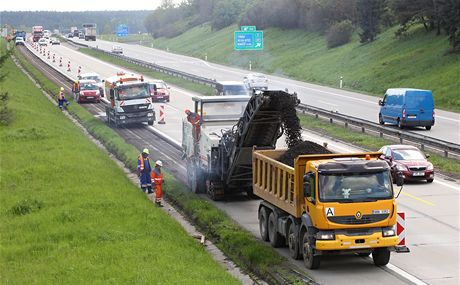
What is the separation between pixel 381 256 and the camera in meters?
18.6

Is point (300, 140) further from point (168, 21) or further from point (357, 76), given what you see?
point (168, 21)

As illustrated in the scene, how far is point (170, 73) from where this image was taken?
86000mm

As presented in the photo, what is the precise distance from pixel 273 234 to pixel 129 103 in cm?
2915

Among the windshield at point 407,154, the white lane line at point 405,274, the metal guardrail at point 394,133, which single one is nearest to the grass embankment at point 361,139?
the metal guardrail at point 394,133

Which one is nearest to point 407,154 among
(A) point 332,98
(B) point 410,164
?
(B) point 410,164

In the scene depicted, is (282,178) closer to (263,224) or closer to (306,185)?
(306,185)

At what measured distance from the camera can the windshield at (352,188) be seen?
17875mm

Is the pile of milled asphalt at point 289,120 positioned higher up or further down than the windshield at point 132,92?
higher up

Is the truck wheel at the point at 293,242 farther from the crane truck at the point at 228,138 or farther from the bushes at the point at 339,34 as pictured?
the bushes at the point at 339,34

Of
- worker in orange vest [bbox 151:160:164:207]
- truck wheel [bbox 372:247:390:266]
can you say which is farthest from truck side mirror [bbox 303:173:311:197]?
worker in orange vest [bbox 151:160:164:207]

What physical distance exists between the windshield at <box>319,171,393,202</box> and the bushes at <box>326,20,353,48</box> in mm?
76878

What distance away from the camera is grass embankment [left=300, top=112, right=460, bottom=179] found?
3278cm

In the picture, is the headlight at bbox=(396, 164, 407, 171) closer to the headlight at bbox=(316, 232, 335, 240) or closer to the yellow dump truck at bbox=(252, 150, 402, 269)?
the yellow dump truck at bbox=(252, 150, 402, 269)

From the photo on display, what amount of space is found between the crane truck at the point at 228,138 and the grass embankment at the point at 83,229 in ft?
7.72
